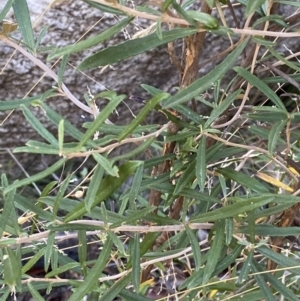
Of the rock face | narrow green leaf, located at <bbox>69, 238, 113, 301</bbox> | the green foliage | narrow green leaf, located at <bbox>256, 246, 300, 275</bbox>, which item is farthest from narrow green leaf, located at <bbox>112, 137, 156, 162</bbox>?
the rock face

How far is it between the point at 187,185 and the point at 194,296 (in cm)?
19

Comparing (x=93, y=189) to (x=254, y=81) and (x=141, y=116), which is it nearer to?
(x=141, y=116)

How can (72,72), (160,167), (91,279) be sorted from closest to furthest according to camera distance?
1. (91,279)
2. (160,167)
3. (72,72)

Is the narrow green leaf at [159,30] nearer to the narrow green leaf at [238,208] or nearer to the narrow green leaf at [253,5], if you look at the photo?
the narrow green leaf at [253,5]

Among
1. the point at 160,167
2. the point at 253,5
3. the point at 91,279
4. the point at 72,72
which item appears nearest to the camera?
the point at 253,5

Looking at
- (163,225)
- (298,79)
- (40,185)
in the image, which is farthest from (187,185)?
(40,185)

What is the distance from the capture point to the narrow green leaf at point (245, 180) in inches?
20.7

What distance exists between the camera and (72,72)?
3.60ft

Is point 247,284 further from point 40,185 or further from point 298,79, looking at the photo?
point 40,185

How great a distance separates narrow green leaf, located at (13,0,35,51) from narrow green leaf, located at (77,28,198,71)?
0.15 m

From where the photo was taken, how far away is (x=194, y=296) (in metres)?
0.63

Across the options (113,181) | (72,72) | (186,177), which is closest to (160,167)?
(186,177)

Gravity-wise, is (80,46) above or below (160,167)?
above

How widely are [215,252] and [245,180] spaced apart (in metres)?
0.09
